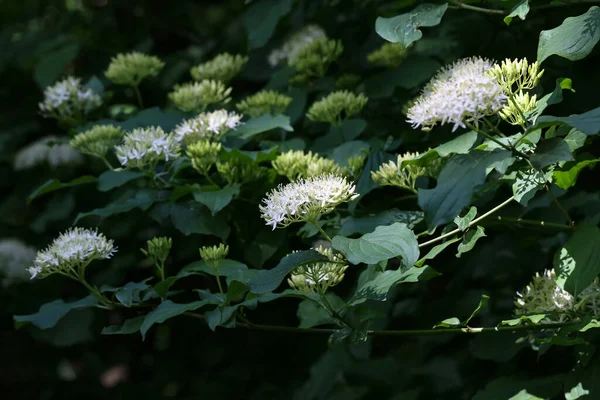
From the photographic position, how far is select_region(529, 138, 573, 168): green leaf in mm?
1483

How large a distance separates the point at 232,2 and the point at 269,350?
2.25 m

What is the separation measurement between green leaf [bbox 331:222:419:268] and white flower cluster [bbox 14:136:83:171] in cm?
194

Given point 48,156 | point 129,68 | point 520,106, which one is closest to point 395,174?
point 520,106

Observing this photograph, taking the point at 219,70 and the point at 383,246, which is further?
the point at 219,70

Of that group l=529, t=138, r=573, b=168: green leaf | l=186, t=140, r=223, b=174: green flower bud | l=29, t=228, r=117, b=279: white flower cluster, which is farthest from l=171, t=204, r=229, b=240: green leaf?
l=529, t=138, r=573, b=168: green leaf

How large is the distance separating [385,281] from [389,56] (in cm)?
118

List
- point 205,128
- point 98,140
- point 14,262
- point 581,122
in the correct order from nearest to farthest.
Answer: point 581,122
point 205,128
point 98,140
point 14,262

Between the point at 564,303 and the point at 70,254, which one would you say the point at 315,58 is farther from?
the point at 564,303

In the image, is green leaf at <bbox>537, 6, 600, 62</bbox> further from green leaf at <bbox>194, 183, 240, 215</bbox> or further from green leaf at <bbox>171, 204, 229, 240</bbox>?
green leaf at <bbox>171, 204, 229, 240</bbox>

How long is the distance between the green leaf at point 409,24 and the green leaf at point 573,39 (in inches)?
11.8

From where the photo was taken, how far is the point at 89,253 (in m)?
2.02

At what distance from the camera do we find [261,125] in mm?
2318

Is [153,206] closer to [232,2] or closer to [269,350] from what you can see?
[269,350]

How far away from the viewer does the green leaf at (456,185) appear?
1.59 metres
